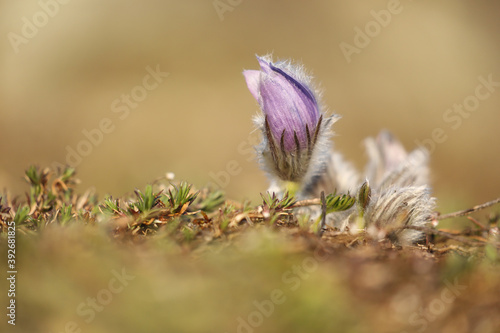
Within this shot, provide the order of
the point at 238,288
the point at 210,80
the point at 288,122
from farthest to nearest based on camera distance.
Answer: the point at 210,80, the point at 288,122, the point at 238,288

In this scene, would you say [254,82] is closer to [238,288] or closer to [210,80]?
[238,288]

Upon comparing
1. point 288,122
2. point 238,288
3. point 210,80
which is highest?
point 210,80

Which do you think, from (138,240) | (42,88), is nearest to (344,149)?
(42,88)

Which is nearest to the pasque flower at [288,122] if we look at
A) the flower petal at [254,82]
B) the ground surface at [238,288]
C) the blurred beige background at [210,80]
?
the flower petal at [254,82]

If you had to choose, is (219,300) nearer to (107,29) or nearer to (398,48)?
(107,29)

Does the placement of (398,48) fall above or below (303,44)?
above

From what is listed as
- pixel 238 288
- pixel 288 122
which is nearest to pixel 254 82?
pixel 288 122
